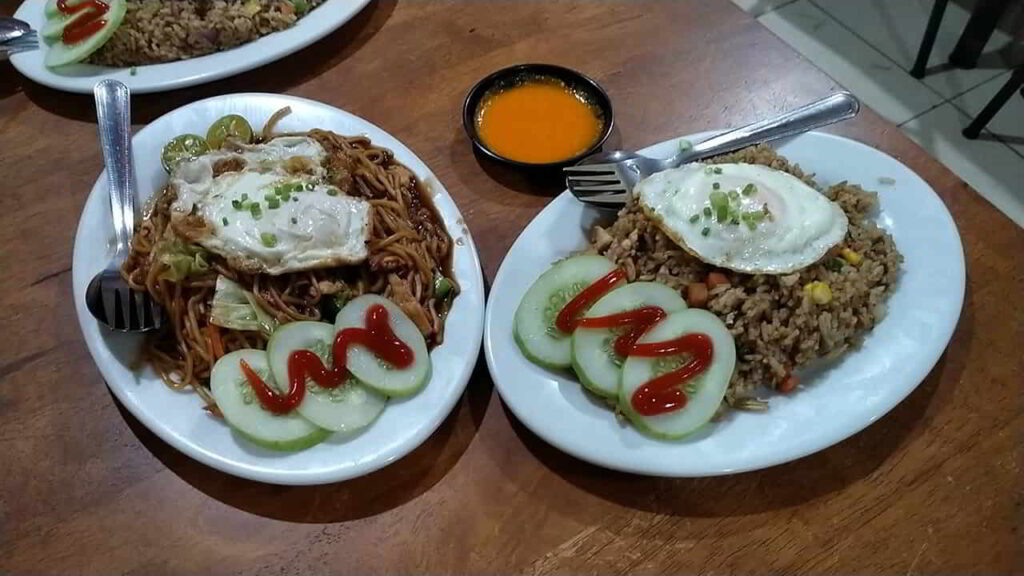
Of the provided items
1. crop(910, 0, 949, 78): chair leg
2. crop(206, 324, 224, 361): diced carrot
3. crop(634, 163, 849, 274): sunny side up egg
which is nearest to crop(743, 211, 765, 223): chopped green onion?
crop(634, 163, 849, 274): sunny side up egg

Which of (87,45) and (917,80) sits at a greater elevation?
(87,45)

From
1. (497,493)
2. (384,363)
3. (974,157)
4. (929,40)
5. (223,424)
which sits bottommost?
(974,157)

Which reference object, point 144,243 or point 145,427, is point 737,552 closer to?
point 145,427

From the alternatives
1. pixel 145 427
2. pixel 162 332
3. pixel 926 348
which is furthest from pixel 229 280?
pixel 926 348

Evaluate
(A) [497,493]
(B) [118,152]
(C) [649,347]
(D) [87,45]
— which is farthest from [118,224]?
(C) [649,347]

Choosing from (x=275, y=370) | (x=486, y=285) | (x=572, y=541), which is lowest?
(x=572, y=541)

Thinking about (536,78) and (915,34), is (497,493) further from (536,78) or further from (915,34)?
(915,34)
